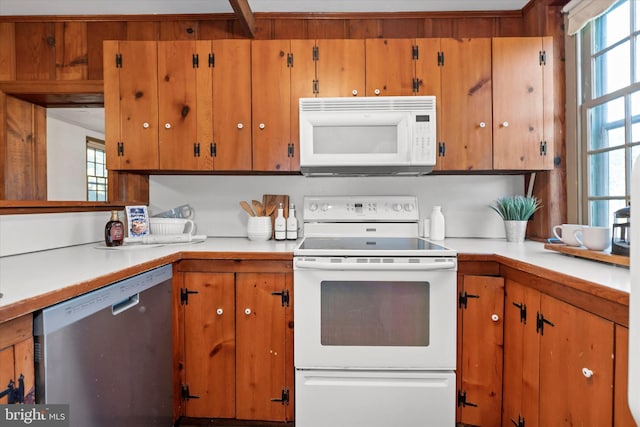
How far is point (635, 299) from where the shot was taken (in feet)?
2.09

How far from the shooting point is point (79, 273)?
1126 millimetres

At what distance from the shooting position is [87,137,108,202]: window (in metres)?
2.27

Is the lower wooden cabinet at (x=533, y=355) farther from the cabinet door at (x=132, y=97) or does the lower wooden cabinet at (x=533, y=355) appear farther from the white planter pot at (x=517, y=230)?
the cabinet door at (x=132, y=97)

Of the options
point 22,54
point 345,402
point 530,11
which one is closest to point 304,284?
point 345,402

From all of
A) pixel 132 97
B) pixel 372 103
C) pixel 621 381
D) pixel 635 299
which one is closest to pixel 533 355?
pixel 621 381

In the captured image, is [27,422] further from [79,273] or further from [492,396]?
[492,396]

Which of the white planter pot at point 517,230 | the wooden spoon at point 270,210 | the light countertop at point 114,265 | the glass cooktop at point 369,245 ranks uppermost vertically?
the wooden spoon at point 270,210

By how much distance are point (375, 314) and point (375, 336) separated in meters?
0.10

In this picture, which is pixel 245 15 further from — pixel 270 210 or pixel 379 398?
pixel 379 398

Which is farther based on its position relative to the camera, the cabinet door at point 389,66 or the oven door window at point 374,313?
the cabinet door at point 389,66

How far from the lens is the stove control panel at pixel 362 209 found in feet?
7.23

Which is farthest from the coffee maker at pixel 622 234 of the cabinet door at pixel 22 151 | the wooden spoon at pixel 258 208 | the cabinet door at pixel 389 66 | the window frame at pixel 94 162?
the cabinet door at pixel 22 151

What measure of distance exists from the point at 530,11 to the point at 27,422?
10.3 feet

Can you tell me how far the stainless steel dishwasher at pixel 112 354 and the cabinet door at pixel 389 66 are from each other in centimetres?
155
